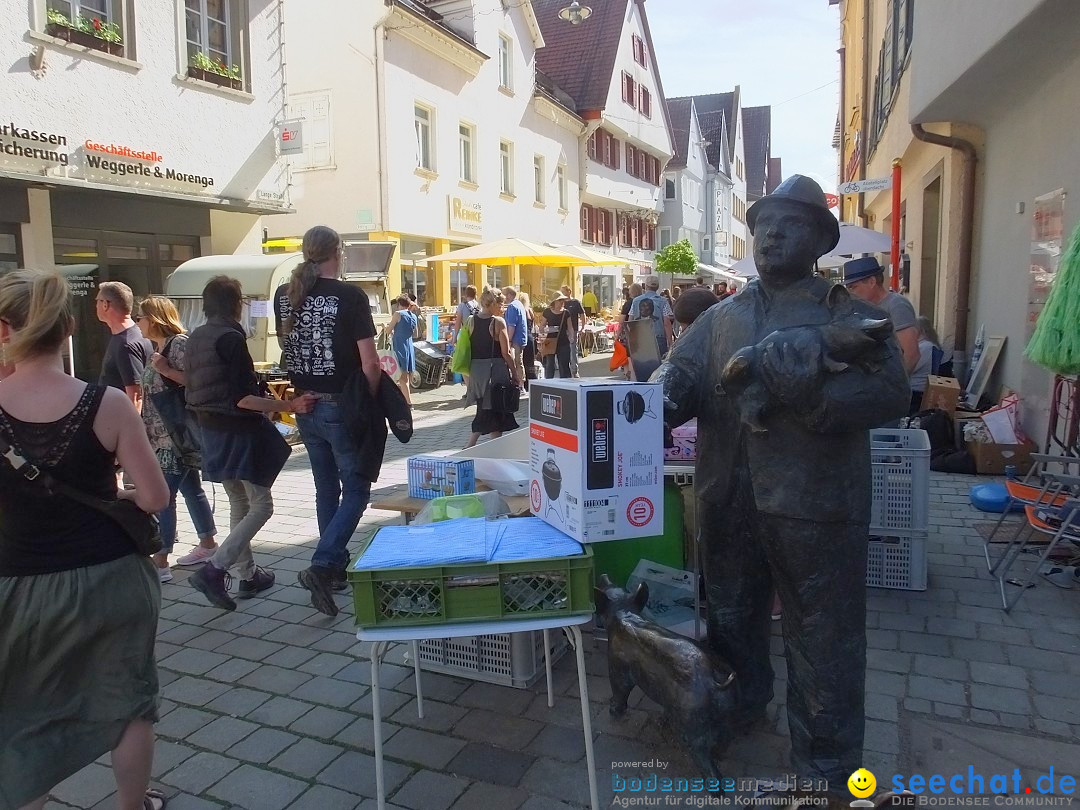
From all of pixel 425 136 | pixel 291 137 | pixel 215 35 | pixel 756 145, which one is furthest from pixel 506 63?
pixel 756 145

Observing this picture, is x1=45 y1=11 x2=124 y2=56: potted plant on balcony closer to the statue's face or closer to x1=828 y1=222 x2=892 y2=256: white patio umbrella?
x1=828 y1=222 x2=892 y2=256: white patio umbrella

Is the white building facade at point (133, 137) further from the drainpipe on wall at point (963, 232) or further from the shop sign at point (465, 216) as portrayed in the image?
the drainpipe on wall at point (963, 232)

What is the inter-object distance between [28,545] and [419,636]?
110 centimetres

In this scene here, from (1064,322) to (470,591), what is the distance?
411cm

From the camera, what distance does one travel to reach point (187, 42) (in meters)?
11.2

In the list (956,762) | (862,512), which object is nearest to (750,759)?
(956,762)

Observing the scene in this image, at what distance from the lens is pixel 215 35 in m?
11.8

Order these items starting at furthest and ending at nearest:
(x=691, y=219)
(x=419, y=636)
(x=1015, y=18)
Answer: (x=691, y=219), (x=1015, y=18), (x=419, y=636)

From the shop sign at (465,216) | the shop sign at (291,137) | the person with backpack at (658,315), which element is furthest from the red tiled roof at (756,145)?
the shop sign at (291,137)

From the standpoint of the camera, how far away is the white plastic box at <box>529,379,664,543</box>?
8.21 ft

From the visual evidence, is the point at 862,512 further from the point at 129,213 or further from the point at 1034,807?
the point at 129,213

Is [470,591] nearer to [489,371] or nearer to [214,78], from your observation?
[489,371]

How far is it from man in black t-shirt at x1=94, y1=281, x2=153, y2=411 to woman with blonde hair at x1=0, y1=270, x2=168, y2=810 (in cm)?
265

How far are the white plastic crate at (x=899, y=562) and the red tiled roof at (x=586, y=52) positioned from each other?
23450mm
